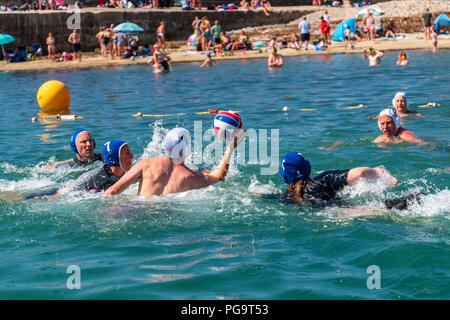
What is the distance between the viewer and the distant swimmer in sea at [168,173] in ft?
25.7

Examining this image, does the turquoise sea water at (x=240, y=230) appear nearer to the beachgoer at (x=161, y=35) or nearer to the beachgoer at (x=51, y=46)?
the beachgoer at (x=51, y=46)

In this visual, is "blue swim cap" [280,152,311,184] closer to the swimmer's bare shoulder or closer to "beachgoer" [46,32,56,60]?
the swimmer's bare shoulder

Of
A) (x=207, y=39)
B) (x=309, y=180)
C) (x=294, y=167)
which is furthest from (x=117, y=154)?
(x=207, y=39)

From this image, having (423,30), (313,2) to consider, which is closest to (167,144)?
(423,30)

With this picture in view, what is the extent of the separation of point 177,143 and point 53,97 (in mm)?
12048

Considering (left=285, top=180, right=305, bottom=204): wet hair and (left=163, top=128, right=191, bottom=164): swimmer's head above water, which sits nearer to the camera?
(left=163, top=128, right=191, bottom=164): swimmer's head above water

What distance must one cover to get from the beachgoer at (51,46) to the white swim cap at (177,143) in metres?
28.4

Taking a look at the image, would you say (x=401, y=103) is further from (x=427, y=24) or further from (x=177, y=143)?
(x=427, y=24)

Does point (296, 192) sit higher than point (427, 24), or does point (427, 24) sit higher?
point (427, 24)

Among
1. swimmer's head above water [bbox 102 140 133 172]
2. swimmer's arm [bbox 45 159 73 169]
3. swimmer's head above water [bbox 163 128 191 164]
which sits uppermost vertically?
swimmer's head above water [bbox 163 128 191 164]

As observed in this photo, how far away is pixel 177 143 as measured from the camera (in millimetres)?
7781

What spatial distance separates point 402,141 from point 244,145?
11.0 ft

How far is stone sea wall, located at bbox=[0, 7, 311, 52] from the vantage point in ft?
117

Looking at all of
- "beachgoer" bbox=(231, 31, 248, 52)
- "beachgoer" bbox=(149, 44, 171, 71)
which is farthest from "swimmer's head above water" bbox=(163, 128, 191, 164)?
"beachgoer" bbox=(231, 31, 248, 52)
